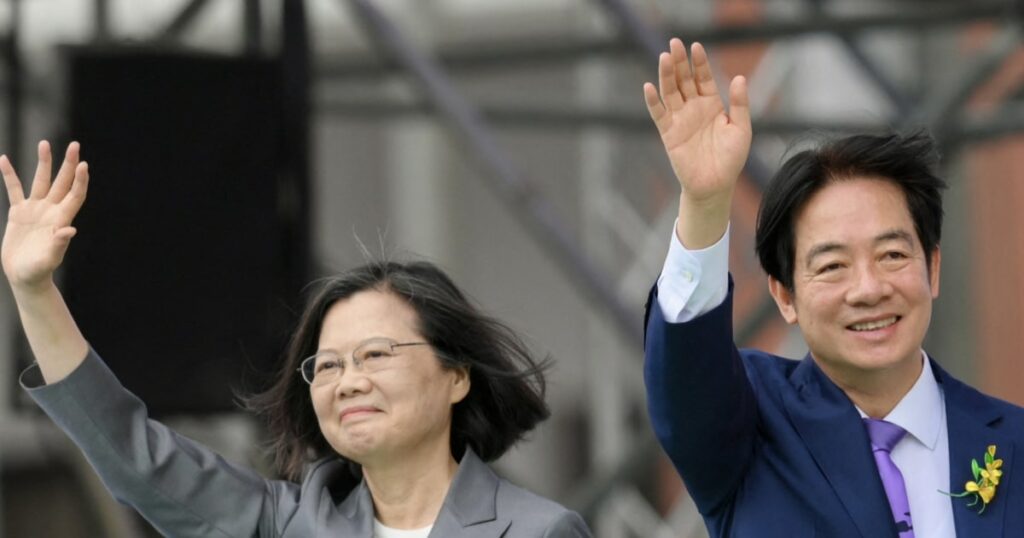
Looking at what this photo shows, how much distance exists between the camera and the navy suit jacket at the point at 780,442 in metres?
2.17

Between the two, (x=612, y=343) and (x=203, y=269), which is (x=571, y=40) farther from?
(x=203, y=269)

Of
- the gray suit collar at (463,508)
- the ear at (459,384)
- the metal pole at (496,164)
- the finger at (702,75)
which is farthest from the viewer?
the metal pole at (496,164)

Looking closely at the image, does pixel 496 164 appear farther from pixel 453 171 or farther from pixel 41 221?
Result: pixel 453 171

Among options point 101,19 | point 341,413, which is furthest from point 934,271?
point 101,19

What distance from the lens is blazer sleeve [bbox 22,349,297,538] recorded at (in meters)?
2.31

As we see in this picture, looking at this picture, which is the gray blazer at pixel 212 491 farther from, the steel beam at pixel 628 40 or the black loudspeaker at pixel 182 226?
the steel beam at pixel 628 40

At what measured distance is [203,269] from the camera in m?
4.10

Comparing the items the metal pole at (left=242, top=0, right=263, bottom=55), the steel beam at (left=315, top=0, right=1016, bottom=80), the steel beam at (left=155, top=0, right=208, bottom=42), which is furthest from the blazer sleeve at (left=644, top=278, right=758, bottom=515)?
the steel beam at (left=315, top=0, right=1016, bottom=80)

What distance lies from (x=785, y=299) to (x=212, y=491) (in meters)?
0.72

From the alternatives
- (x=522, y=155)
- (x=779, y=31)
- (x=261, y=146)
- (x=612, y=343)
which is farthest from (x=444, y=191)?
(x=261, y=146)

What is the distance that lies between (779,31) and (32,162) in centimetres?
201

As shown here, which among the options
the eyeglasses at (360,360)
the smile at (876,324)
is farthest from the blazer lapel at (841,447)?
the eyeglasses at (360,360)

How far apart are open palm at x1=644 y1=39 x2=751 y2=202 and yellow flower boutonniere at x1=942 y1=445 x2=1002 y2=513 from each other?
1.40ft

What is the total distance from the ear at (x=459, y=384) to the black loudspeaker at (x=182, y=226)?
1.50m
